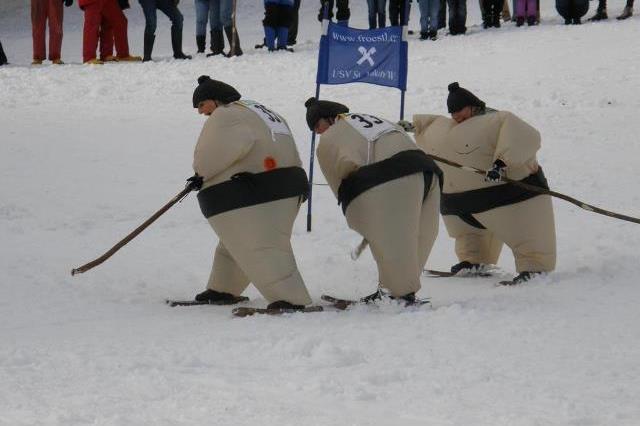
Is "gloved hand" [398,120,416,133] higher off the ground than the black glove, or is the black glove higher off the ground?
"gloved hand" [398,120,416,133]

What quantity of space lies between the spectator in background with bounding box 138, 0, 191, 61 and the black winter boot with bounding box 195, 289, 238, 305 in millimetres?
9235

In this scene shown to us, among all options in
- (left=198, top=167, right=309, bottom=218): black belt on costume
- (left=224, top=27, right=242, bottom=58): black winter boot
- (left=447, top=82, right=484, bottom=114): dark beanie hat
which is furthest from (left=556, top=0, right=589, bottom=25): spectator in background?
(left=198, top=167, right=309, bottom=218): black belt on costume

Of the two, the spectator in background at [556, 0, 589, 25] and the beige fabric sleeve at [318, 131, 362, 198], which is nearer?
the beige fabric sleeve at [318, 131, 362, 198]

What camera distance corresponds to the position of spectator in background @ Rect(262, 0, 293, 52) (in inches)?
606

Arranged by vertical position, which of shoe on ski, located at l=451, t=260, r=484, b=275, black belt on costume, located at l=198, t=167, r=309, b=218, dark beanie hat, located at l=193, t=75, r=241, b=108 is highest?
dark beanie hat, located at l=193, t=75, r=241, b=108

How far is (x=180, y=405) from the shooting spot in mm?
4105

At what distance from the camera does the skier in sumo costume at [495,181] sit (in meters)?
6.95

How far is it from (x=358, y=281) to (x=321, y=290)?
0.34 m

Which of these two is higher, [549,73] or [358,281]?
[549,73]

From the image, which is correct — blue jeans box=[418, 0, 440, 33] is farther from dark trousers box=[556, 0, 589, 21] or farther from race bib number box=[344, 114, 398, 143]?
race bib number box=[344, 114, 398, 143]

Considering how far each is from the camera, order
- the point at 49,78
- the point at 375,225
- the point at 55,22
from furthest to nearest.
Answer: the point at 55,22 → the point at 49,78 → the point at 375,225

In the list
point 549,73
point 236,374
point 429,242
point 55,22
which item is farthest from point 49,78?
point 236,374

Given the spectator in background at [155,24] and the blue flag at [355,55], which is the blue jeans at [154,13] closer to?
the spectator in background at [155,24]

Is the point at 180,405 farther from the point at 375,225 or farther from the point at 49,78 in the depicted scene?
the point at 49,78
